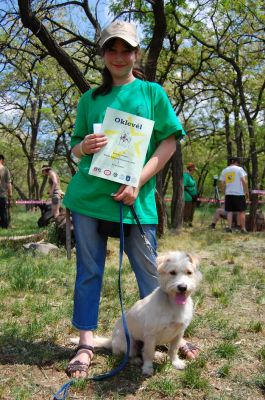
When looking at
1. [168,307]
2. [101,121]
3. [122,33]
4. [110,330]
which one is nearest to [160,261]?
[168,307]

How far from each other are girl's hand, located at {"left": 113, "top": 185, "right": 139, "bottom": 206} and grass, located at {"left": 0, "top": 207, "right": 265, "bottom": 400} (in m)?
1.19

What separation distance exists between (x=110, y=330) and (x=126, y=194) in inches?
63.5

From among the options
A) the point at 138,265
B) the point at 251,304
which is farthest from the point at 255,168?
the point at 138,265

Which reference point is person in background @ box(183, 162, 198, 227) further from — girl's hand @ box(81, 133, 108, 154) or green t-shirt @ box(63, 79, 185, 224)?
girl's hand @ box(81, 133, 108, 154)

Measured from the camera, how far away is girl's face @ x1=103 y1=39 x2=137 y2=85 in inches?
112

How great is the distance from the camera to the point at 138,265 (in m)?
3.15

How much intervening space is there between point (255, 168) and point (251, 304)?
374 inches

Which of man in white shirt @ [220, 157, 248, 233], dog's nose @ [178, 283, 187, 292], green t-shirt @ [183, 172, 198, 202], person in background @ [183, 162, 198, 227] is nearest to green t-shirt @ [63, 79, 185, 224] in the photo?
dog's nose @ [178, 283, 187, 292]

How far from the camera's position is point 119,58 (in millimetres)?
2879

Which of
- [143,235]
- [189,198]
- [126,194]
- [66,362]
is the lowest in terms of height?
[66,362]

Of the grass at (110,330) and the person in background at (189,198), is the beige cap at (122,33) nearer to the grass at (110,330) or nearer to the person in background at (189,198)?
the grass at (110,330)

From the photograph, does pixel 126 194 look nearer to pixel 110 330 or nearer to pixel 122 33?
pixel 122 33

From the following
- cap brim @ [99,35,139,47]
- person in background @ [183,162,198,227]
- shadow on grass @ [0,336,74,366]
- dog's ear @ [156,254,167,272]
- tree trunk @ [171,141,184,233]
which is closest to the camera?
cap brim @ [99,35,139,47]

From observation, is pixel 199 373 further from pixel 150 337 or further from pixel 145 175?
pixel 145 175
